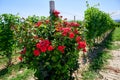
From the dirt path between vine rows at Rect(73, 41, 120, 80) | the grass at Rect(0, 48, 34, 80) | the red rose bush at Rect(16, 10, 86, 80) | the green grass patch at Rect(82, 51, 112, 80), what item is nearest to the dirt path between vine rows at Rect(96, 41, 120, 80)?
Result: the dirt path between vine rows at Rect(73, 41, 120, 80)

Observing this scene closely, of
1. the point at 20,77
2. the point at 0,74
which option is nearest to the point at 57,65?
the point at 20,77

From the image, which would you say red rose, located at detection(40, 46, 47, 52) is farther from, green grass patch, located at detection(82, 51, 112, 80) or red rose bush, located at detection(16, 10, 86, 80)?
green grass patch, located at detection(82, 51, 112, 80)

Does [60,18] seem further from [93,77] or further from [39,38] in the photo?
[93,77]

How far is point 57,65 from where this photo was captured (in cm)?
477

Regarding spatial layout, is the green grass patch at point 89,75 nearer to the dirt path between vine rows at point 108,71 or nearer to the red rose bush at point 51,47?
the dirt path between vine rows at point 108,71

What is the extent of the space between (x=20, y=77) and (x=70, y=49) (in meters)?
3.47

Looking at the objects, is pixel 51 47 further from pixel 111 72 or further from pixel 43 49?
pixel 111 72

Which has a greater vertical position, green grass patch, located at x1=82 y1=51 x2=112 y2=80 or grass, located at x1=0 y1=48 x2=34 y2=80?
green grass patch, located at x1=82 y1=51 x2=112 y2=80

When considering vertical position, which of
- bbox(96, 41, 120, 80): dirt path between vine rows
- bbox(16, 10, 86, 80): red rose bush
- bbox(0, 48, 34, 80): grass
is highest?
bbox(16, 10, 86, 80): red rose bush

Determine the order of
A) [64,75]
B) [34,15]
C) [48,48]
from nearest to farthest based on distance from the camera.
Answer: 1. [48,48]
2. [64,75]
3. [34,15]

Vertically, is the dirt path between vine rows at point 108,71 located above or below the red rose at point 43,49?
below

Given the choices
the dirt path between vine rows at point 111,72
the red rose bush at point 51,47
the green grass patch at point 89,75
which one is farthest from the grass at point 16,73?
the dirt path between vine rows at point 111,72

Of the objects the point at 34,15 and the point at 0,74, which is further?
the point at 34,15

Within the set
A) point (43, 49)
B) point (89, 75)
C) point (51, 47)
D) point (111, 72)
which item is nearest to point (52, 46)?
point (51, 47)
